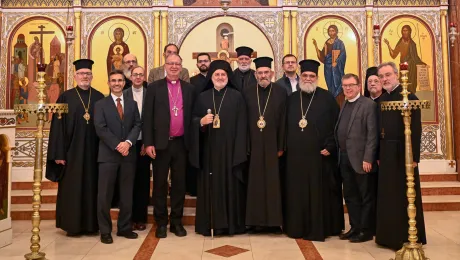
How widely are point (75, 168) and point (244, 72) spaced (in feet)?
8.26

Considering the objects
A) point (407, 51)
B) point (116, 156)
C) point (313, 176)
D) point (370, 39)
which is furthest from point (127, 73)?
point (407, 51)

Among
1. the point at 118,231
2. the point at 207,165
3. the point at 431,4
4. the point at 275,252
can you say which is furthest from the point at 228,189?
the point at 431,4

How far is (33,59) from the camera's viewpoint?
8422mm

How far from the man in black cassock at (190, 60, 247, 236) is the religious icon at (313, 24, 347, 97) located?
421cm

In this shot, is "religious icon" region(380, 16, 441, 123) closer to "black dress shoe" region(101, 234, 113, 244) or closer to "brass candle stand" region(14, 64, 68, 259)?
"black dress shoe" region(101, 234, 113, 244)

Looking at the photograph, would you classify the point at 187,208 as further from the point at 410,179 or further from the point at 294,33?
the point at 294,33

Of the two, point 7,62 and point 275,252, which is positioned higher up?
point 7,62

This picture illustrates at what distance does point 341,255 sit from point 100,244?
2496mm

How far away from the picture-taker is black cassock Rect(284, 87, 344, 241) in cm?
458

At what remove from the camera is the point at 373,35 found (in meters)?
8.09

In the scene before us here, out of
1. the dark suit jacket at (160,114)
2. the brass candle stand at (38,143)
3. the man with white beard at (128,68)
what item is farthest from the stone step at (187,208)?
the brass candle stand at (38,143)

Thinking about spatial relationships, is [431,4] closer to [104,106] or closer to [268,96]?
[268,96]

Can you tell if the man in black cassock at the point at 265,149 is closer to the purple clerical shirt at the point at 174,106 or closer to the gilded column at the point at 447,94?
the purple clerical shirt at the point at 174,106

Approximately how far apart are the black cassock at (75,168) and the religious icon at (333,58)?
525cm
